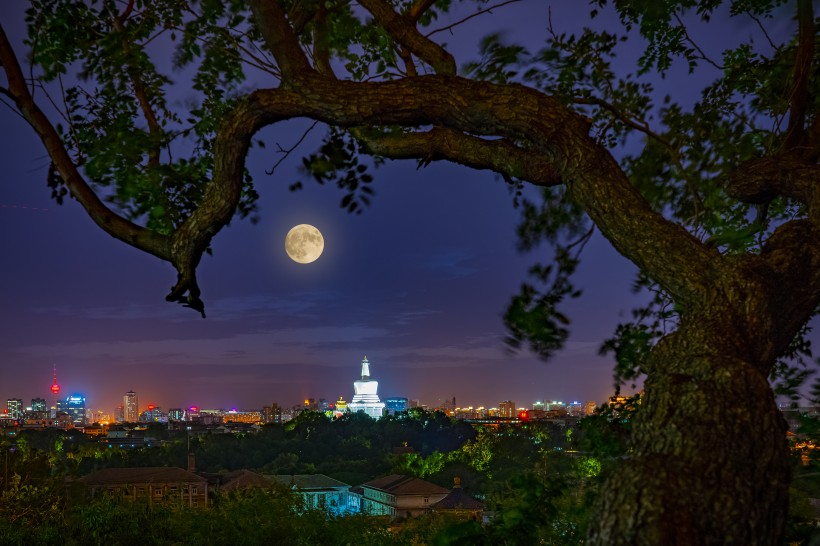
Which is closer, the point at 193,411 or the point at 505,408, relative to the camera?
the point at 505,408

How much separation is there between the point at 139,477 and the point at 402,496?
11837mm

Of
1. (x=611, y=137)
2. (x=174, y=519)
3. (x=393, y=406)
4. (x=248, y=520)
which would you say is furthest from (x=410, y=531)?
(x=393, y=406)

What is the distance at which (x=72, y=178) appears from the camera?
2840mm

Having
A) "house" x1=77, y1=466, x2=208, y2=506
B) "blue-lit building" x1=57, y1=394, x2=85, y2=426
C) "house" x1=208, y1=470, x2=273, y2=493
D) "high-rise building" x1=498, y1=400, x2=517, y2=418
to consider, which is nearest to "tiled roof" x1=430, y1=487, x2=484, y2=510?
"house" x1=208, y1=470, x2=273, y2=493

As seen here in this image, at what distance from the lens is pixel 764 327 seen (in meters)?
1.99

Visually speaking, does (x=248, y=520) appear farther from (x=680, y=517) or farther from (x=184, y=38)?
(x=680, y=517)

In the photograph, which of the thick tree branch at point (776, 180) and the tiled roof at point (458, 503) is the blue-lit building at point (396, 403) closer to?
the tiled roof at point (458, 503)

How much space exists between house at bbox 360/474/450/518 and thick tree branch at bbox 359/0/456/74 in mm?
28910

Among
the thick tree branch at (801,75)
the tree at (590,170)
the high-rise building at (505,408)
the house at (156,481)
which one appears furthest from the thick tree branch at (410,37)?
the high-rise building at (505,408)

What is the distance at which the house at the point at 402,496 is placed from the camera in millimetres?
31156

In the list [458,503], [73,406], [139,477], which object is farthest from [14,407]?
[458,503]

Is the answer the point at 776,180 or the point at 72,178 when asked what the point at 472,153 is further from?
the point at 72,178

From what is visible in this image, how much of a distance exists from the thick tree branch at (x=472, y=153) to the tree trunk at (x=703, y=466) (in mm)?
1141

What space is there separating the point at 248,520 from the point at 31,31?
10.5 metres
